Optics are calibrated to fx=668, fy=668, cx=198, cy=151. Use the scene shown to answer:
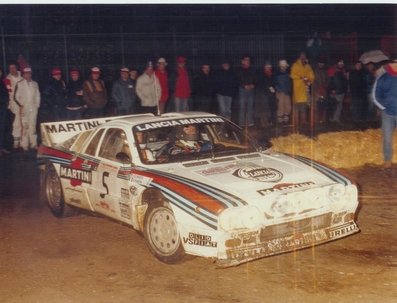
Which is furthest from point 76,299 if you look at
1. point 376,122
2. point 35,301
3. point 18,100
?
point 376,122

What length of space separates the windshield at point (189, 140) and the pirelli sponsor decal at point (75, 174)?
79cm

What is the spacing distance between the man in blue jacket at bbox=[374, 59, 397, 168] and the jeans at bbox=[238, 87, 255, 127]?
17.2 ft

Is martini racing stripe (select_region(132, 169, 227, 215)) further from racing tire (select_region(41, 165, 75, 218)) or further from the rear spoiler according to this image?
the rear spoiler

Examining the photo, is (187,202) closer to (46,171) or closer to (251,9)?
(46,171)

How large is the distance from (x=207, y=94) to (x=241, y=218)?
31.4 feet

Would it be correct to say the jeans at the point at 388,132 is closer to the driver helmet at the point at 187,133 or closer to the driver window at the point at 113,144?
the driver helmet at the point at 187,133

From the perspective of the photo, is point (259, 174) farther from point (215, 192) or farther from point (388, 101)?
point (388, 101)

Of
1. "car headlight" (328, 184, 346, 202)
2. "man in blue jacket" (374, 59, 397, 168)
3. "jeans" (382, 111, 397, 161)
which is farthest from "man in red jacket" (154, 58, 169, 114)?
"car headlight" (328, 184, 346, 202)

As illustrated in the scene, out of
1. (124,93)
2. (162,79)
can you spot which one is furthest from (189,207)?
(162,79)

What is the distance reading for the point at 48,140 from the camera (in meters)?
8.57

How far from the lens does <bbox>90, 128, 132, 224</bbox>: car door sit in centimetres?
680

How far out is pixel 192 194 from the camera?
19.3ft

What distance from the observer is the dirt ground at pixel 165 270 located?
543 centimetres

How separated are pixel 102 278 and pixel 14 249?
154cm
